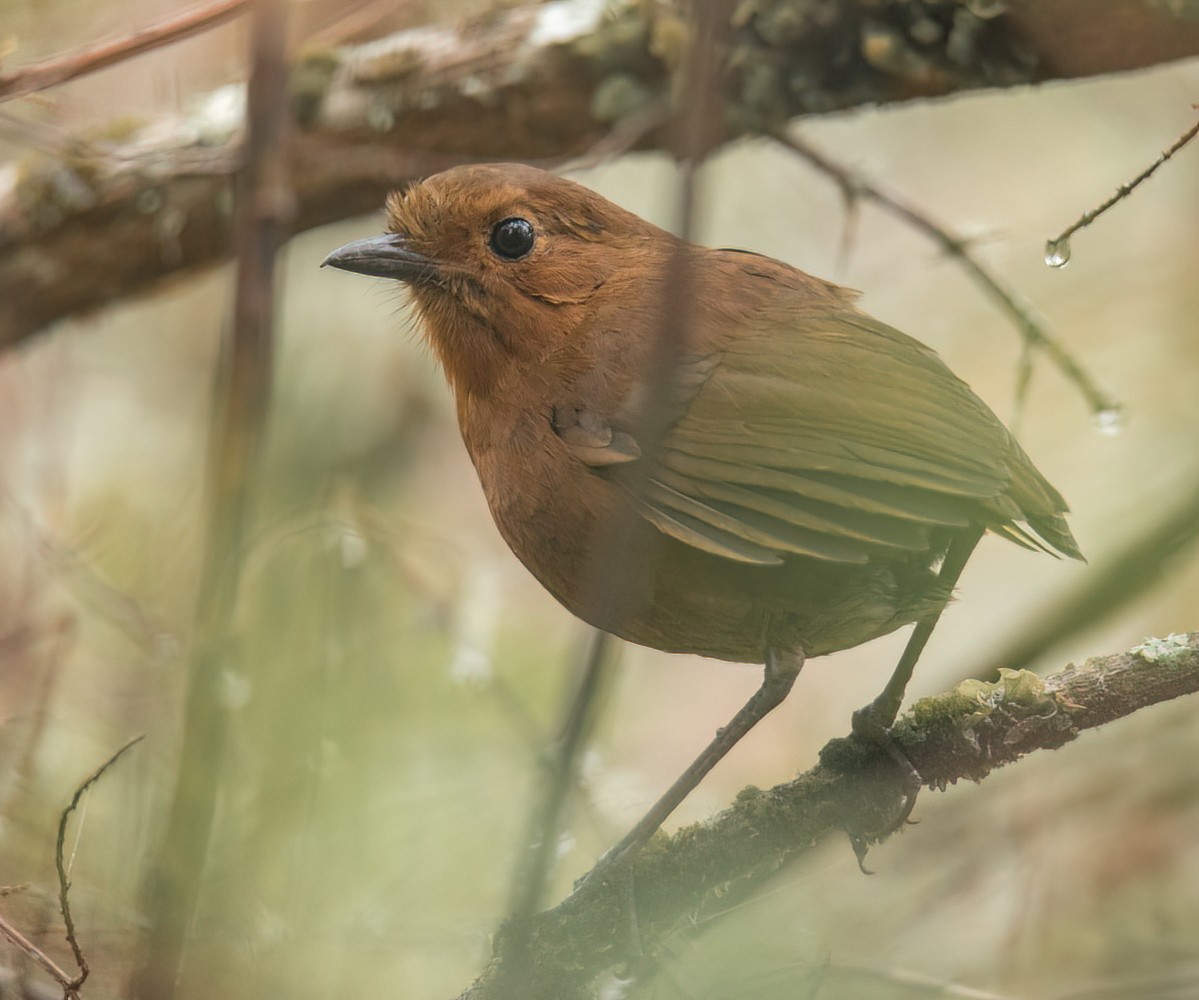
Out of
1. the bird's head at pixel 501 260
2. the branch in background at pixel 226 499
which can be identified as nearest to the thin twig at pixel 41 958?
the branch in background at pixel 226 499

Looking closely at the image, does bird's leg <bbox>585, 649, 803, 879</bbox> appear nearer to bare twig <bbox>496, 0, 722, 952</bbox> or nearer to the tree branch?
bare twig <bbox>496, 0, 722, 952</bbox>

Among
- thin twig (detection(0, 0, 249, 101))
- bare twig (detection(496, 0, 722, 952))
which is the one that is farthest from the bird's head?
bare twig (detection(496, 0, 722, 952))

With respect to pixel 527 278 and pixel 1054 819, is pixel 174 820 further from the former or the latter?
pixel 1054 819

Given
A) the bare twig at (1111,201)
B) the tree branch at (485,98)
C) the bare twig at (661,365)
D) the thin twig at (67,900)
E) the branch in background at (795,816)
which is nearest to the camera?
the bare twig at (661,365)

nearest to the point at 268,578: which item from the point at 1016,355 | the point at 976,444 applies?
the point at 976,444

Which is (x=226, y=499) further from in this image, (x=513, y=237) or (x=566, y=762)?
(x=566, y=762)

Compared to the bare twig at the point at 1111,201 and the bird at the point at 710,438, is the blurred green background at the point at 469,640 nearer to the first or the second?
the bird at the point at 710,438
